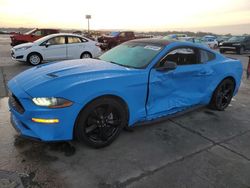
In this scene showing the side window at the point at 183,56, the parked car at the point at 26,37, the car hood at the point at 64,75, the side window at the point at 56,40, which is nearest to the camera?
the car hood at the point at 64,75

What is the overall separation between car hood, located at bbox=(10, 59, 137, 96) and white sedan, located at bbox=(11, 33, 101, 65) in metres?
7.43

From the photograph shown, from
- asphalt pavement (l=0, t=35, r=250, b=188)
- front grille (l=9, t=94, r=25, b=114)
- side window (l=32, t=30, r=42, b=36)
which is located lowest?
asphalt pavement (l=0, t=35, r=250, b=188)

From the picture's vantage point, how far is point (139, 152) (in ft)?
10.8

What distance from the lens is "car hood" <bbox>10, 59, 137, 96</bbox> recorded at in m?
2.96

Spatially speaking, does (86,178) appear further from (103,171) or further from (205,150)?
(205,150)

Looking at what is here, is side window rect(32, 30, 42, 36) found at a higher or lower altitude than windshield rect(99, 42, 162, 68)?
higher

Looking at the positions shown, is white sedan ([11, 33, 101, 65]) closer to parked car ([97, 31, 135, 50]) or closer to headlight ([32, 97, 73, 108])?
parked car ([97, 31, 135, 50])

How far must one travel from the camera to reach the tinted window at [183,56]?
13.1 ft

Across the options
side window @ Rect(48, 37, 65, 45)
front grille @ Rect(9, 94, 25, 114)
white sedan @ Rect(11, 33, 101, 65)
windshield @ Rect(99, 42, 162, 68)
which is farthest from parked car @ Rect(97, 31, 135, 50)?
front grille @ Rect(9, 94, 25, 114)

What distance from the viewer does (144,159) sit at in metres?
3.13

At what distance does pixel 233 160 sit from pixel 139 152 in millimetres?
1298

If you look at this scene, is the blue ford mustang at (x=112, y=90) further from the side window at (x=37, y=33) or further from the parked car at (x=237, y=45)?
the parked car at (x=237, y=45)

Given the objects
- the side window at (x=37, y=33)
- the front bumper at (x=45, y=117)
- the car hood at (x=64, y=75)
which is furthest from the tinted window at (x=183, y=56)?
the side window at (x=37, y=33)

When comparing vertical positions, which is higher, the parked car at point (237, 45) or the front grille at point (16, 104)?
the parked car at point (237, 45)
